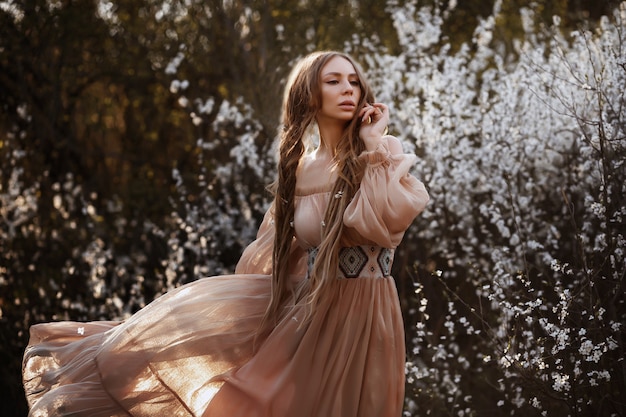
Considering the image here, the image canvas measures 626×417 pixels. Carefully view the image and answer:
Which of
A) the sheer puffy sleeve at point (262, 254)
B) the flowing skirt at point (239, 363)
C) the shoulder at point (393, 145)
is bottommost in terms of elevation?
the flowing skirt at point (239, 363)

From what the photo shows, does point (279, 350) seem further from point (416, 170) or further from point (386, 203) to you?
point (416, 170)

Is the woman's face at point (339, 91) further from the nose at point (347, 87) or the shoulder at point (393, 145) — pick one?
the shoulder at point (393, 145)

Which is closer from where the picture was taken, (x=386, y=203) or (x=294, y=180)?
(x=386, y=203)

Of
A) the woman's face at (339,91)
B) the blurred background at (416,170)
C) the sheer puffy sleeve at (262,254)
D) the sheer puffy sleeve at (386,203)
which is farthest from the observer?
the blurred background at (416,170)

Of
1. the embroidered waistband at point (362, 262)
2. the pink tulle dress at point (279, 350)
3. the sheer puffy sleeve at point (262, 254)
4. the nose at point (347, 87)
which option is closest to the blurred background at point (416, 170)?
the embroidered waistband at point (362, 262)

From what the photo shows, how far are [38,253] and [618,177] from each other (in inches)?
170

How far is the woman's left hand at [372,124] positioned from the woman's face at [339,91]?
55 millimetres

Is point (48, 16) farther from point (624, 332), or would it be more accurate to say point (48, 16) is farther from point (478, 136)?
point (624, 332)

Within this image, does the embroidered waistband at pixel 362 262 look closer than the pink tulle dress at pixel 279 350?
No

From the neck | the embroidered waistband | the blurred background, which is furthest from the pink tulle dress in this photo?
the blurred background

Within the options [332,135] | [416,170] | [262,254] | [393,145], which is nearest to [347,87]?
[332,135]

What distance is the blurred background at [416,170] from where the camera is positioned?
3.92m

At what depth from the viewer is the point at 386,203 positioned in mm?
2934

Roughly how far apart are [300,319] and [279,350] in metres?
0.12
